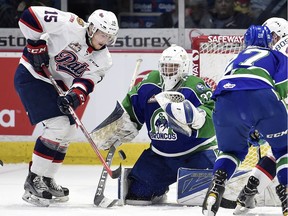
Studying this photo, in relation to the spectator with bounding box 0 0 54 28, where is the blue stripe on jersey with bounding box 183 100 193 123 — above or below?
above

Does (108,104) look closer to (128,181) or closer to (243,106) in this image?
(128,181)

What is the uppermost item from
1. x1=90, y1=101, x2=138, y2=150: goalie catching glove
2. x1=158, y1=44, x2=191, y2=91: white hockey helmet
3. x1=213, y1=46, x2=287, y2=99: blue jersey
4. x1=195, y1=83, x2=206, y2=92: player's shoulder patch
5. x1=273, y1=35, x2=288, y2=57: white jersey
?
x1=213, y1=46, x2=287, y2=99: blue jersey

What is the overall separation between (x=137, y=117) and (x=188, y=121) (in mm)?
472

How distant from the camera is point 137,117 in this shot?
238 inches

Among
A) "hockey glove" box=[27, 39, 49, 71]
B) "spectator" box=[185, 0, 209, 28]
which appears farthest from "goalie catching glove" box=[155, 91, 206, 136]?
"spectator" box=[185, 0, 209, 28]

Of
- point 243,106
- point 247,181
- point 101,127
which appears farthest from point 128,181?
point 243,106

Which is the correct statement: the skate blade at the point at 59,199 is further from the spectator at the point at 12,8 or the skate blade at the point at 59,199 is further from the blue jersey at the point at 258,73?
the spectator at the point at 12,8

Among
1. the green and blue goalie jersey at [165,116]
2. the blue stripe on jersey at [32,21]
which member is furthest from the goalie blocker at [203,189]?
the blue stripe on jersey at [32,21]

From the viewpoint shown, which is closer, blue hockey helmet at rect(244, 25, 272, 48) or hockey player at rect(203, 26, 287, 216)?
hockey player at rect(203, 26, 287, 216)

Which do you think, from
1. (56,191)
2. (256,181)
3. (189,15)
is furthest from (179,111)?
(189,15)

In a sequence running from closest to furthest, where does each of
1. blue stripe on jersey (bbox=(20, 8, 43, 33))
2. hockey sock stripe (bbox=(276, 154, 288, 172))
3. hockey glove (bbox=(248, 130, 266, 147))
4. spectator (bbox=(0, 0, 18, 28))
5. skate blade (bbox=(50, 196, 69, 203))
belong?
hockey sock stripe (bbox=(276, 154, 288, 172)) < hockey glove (bbox=(248, 130, 266, 147)) < blue stripe on jersey (bbox=(20, 8, 43, 33)) < skate blade (bbox=(50, 196, 69, 203)) < spectator (bbox=(0, 0, 18, 28))

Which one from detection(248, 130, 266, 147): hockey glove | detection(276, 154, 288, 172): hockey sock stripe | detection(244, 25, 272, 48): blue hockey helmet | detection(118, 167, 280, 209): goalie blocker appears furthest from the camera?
detection(118, 167, 280, 209): goalie blocker

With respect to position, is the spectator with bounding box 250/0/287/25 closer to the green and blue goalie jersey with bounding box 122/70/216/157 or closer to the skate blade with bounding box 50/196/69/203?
the green and blue goalie jersey with bounding box 122/70/216/157

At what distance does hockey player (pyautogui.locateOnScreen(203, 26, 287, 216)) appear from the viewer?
5.08 m
